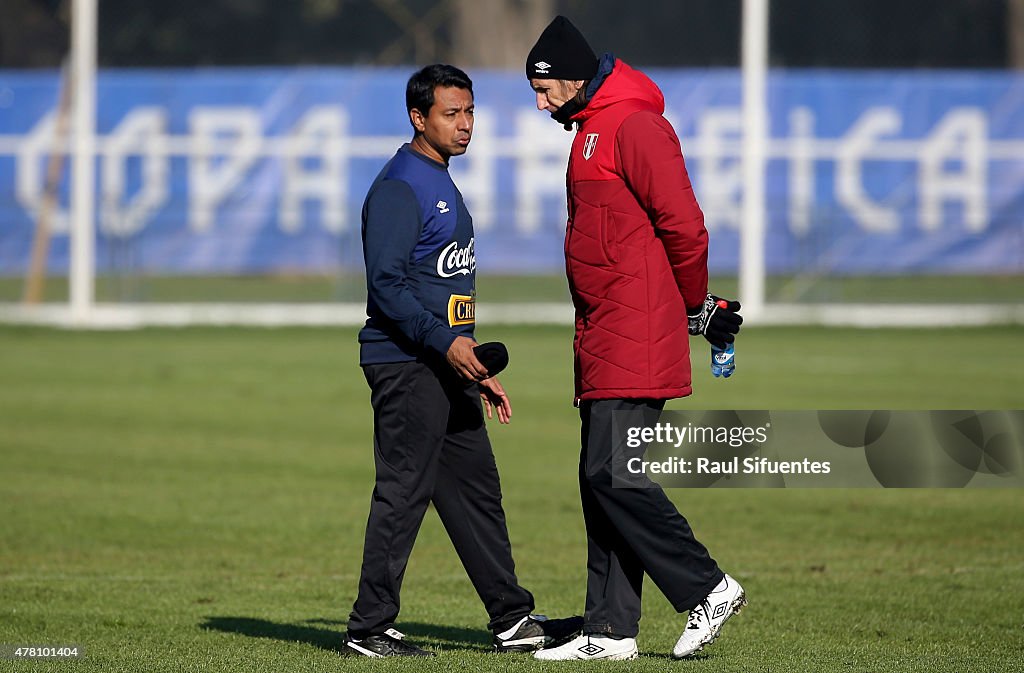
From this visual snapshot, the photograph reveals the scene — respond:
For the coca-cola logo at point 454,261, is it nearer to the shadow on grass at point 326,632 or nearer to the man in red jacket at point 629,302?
the man in red jacket at point 629,302

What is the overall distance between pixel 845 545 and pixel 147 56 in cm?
2071

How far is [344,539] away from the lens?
9273mm

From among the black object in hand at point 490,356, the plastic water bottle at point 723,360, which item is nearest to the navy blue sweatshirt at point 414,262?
the black object in hand at point 490,356

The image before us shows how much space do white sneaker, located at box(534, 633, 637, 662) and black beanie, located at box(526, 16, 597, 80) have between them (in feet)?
6.39

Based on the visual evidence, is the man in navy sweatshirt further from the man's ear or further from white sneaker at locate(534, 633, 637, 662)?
white sneaker at locate(534, 633, 637, 662)

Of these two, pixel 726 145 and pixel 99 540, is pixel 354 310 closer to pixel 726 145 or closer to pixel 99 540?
pixel 726 145

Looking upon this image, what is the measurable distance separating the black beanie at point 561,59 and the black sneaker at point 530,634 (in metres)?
1.98

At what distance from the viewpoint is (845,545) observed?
358 inches

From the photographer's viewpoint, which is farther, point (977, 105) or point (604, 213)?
point (977, 105)

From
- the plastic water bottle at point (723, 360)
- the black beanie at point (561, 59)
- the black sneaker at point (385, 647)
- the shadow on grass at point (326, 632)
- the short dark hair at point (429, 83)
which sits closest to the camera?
the black beanie at point (561, 59)

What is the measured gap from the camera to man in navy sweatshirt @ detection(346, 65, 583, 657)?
20.5ft

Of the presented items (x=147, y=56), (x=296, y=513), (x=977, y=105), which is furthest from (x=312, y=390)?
(x=977, y=105)

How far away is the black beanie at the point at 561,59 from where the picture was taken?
19.7 ft

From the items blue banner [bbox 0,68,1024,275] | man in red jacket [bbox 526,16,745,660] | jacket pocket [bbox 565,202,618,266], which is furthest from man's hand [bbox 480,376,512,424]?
blue banner [bbox 0,68,1024,275]
